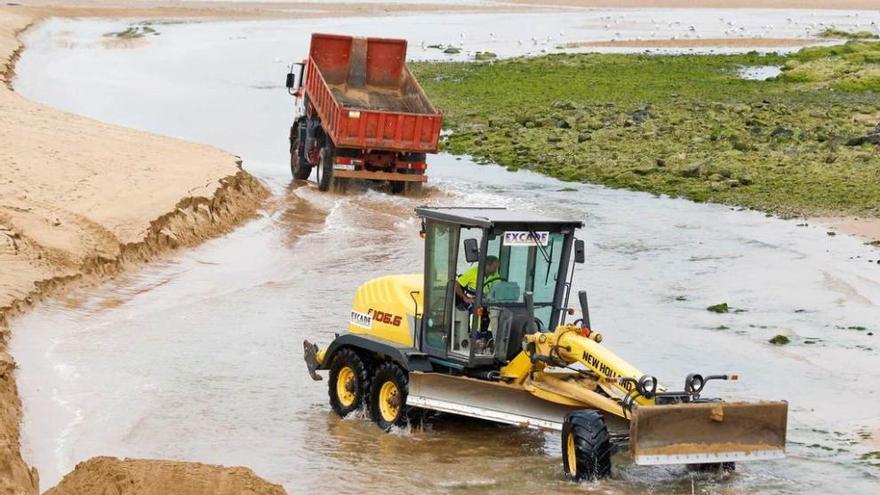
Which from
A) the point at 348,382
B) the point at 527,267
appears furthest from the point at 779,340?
the point at 348,382

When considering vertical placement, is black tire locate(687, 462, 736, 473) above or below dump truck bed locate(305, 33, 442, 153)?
below

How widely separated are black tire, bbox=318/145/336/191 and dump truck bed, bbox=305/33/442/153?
0.51 m

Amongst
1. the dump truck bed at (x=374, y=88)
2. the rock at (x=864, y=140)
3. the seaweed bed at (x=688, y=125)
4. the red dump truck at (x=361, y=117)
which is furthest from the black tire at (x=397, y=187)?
the rock at (x=864, y=140)

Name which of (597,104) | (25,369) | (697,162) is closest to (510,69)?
(597,104)

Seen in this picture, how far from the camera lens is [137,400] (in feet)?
56.3

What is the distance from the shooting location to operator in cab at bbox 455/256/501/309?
1479 cm

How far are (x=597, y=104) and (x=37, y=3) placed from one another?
2069 inches

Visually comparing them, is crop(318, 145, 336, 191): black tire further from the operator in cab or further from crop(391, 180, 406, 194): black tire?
the operator in cab

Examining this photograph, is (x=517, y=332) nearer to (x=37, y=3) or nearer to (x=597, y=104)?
(x=597, y=104)

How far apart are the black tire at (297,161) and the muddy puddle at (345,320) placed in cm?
41

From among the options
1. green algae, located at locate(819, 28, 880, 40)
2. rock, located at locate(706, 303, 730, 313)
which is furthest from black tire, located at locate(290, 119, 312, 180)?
green algae, located at locate(819, 28, 880, 40)

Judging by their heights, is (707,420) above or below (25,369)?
above

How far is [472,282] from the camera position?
49.4 feet

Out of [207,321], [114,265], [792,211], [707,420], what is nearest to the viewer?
[707,420]
